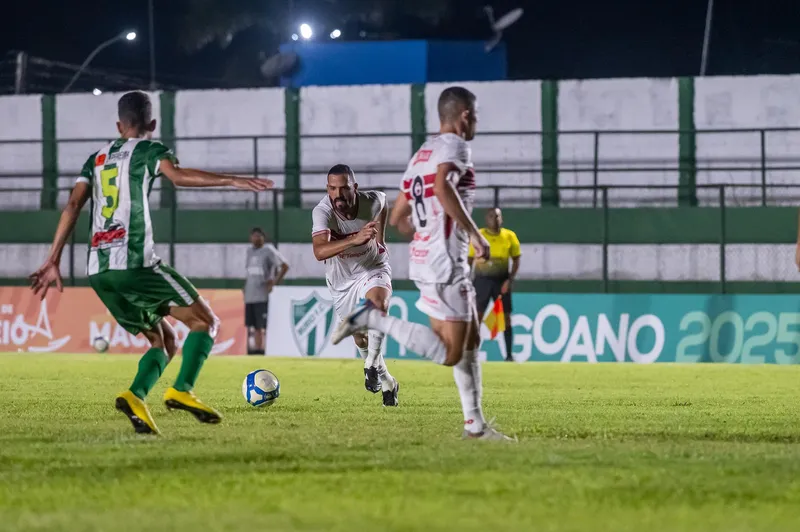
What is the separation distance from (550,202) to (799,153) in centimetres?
544

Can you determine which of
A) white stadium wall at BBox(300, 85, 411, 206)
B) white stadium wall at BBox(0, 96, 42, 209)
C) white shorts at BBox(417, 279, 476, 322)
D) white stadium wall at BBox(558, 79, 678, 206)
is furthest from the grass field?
white stadium wall at BBox(0, 96, 42, 209)

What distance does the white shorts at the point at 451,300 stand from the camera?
8.44m

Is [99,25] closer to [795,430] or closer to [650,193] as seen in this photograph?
[650,193]

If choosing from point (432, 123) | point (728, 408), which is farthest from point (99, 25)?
point (728, 408)

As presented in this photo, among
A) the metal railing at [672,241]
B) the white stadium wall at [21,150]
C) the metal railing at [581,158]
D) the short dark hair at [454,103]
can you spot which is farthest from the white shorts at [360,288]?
the white stadium wall at [21,150]

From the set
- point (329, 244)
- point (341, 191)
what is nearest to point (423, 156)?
point (329, 244)

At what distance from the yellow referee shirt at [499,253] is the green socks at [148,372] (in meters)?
12.2

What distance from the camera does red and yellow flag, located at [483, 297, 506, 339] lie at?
21.9m

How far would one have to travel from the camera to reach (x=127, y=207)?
8.88 metres

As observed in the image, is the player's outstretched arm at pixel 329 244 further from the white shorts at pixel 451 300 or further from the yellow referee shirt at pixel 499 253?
the yellow referee shirt at pixel 499 253

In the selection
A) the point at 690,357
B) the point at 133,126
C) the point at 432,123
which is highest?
the point at 432,123

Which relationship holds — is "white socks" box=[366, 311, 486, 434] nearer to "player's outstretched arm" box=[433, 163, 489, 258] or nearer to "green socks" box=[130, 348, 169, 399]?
"player's outstretched arm" box=[433, 163, 489, 258]

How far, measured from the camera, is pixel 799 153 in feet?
99.2

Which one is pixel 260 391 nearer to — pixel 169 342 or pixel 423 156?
pixel 169 342
